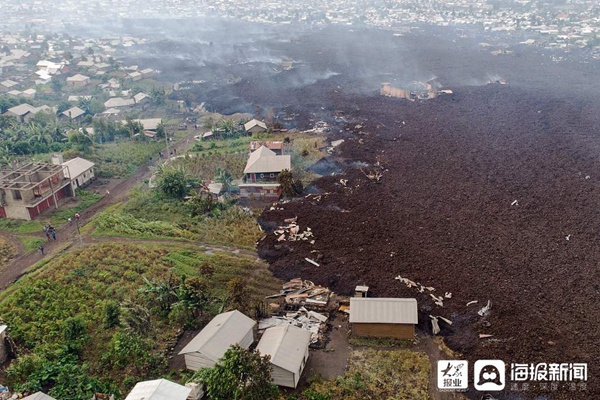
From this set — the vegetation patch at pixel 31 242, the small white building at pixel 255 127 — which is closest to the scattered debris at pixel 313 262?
the vegetation patch at pixel 31 242

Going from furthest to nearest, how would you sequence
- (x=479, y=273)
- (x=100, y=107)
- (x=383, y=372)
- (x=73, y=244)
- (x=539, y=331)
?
(x=100, y=107) < (x=73, y=244) < (x=479, y=273) < (x=539, y=331) < (x=383, y=372)

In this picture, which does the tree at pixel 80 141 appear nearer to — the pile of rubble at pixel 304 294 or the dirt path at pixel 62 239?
the dirt path at pixel 62 239

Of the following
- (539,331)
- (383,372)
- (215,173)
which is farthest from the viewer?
(215,173)

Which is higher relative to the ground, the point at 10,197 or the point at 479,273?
the point at 10,197

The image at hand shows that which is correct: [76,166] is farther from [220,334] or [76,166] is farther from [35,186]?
[220,334]

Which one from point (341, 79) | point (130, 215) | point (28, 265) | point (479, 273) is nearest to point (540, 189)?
point (479, 273)

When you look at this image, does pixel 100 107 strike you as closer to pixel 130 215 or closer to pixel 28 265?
pixel 130 215

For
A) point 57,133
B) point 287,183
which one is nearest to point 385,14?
point 57,133
